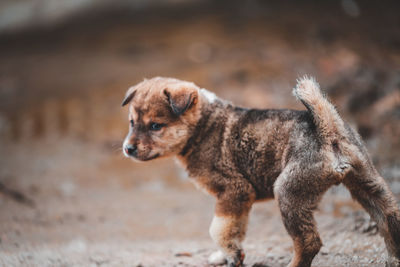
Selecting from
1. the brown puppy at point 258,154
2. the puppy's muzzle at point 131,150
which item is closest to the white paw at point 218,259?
the brown puppy at point 258,154

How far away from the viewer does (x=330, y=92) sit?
10.4 meters

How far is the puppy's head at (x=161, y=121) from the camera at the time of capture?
4422mm

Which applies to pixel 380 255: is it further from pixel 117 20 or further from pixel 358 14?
pixel 117 20

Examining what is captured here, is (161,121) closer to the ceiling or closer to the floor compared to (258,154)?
closer to the ceiling

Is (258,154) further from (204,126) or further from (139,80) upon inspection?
(139,80)

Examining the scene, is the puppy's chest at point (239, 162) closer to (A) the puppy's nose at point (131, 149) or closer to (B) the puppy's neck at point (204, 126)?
(B) the puppy's neck at point (204, 126)

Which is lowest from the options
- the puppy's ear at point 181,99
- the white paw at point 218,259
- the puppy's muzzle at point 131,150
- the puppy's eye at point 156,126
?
the white paw at point 218,259

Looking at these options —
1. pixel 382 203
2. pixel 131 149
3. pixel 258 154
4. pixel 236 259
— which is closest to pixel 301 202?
pixel 258 154

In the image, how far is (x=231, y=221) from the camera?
165 inches

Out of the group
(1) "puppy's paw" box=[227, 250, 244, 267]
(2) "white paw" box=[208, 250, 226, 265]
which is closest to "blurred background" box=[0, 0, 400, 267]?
(2) "white paw" box=[208, 250, 226, 265]

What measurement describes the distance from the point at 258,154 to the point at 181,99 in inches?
41.6

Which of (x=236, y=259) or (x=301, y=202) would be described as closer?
(x=301, y=202)

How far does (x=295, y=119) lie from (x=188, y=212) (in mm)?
4186

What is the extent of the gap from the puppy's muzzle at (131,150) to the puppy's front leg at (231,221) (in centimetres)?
106
